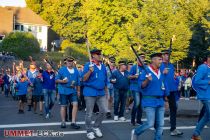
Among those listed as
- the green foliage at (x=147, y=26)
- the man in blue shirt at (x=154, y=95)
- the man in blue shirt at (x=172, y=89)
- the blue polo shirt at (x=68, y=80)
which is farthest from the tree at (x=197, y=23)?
the man in blue shirt at (x=154, y=95)

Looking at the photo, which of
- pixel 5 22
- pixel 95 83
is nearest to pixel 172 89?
pixel 95 83

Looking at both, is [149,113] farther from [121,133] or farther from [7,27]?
[7,27]

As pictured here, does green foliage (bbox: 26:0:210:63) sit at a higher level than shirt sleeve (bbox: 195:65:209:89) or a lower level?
higher

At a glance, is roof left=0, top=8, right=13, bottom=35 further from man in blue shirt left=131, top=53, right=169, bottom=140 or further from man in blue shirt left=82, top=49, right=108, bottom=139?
man in blue shirt left=131, top=53, right=169, bottom=140

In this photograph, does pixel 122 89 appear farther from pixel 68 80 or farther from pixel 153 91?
pixel 153 91

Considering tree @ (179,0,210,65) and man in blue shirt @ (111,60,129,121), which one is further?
tree @ (179,0,210,65)

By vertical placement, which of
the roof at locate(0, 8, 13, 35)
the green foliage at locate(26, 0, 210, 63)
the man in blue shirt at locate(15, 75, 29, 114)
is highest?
the roof at locate(0, 8, 13, 35)

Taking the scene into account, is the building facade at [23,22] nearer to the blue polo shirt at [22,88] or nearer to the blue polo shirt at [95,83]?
the blue polo shirt at [22,88]

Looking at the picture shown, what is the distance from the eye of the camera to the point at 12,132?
1042 cm

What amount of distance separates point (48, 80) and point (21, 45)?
4077 cm

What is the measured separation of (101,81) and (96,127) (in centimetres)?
110

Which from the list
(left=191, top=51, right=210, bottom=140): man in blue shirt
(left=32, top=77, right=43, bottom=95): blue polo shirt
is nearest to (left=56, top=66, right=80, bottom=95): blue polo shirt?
(left=191, top=51, right=210, bottom=140): man in blue shirt

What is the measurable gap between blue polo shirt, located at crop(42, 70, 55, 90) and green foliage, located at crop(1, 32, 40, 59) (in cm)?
4048

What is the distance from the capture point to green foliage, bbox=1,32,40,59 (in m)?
53.3
